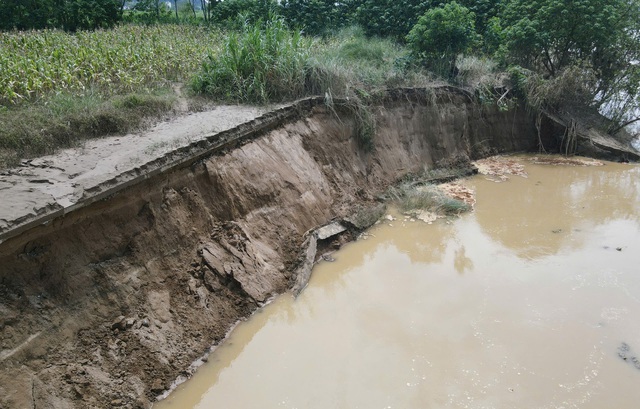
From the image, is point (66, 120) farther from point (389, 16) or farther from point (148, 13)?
point (148, 13)

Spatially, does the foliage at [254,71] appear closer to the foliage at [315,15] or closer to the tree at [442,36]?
the tree at [442,36]

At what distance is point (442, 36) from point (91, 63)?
692cm

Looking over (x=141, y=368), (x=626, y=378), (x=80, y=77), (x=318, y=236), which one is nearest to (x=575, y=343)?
(x=626, y=378)

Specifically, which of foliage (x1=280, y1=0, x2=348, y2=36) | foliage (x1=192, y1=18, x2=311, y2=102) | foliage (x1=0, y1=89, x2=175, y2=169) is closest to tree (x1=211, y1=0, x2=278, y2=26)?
foliage (x1=280, y1=0, x2=348, y2=36)

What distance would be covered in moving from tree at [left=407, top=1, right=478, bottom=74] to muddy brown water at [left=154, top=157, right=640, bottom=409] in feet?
14.7

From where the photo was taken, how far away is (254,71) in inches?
299

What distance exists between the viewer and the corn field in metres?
6.29

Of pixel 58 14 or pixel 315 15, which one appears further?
pixel 315 15

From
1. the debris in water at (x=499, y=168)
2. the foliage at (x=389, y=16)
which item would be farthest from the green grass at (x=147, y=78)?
the foliage at (x=389, y=16)

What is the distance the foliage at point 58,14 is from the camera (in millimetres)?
12008

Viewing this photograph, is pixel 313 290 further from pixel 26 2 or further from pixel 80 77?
pixel 26 2

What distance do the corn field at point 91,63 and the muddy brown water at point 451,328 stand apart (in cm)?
422

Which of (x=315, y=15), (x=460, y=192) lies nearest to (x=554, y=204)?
(x=460, y=192)

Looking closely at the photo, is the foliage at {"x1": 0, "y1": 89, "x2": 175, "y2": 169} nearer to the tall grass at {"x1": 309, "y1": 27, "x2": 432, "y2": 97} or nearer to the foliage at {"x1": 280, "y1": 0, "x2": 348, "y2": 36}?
the tall grass at {"x1": 309, "y1": 27, "x2": 432, "y2": 97}
